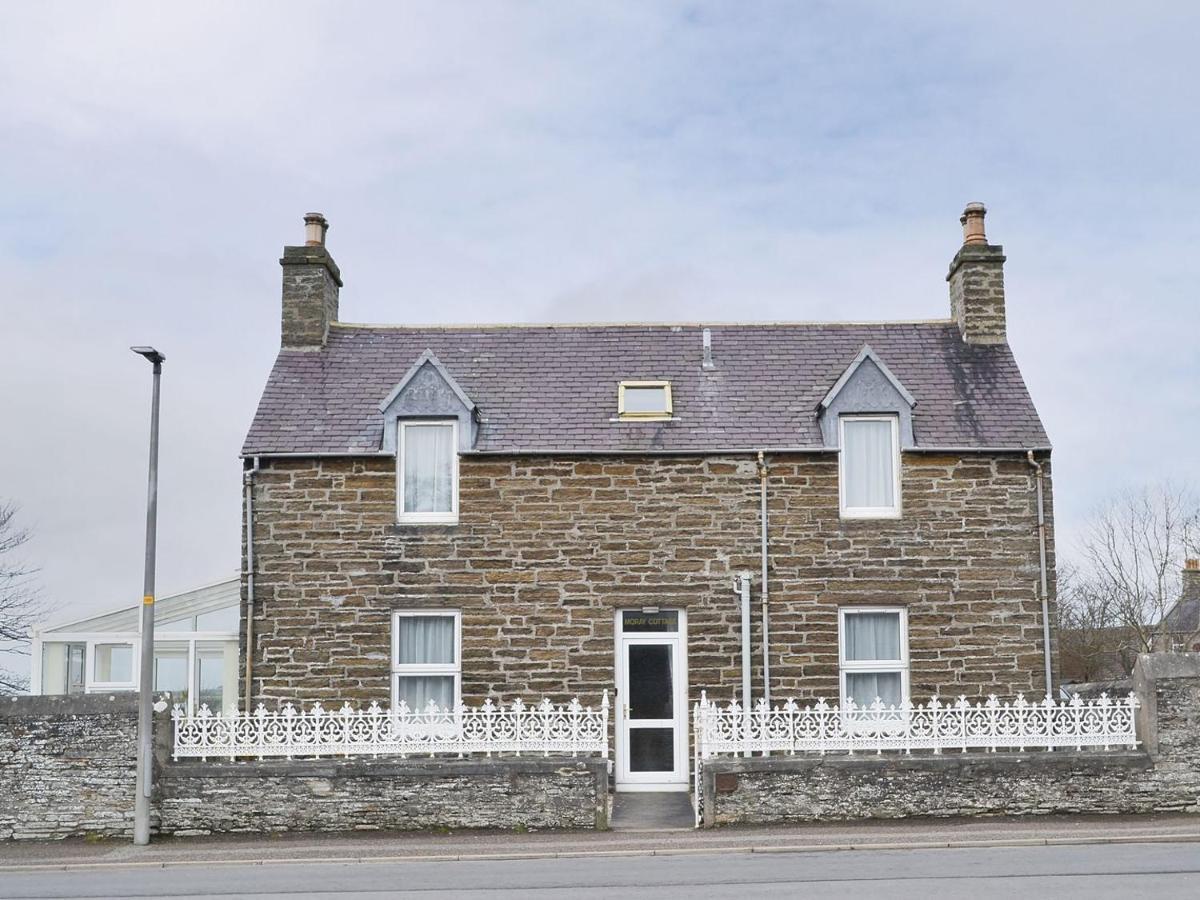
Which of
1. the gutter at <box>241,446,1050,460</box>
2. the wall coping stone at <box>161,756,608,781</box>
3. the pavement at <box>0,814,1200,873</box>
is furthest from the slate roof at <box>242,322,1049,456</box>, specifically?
the pavement at <box>0,814,1200,873</box>

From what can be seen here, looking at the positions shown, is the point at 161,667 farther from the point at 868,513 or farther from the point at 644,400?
the point at 868,513

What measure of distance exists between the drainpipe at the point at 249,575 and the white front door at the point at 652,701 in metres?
5.59

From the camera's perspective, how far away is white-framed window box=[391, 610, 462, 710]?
21375 mm

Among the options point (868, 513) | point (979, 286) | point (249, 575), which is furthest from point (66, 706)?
point (979, 286)

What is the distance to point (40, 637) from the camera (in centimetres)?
2212

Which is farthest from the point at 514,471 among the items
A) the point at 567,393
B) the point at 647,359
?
the point at 647,359

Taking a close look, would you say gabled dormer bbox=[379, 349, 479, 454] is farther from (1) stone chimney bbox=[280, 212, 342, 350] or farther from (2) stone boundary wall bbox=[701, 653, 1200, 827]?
(2) stone boundary wall bbox=[701, 653, 1200, 827]

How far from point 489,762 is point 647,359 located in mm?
8290

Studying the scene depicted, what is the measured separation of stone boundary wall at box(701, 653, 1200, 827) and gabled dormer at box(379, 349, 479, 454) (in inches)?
268

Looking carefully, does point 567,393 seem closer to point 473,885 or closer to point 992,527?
point 992,527

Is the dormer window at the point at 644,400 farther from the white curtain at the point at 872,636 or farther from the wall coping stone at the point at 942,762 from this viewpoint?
the wall coping stone at the point at 942,762

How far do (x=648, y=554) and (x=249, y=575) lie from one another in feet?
20.1

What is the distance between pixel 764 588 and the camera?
21.4 m

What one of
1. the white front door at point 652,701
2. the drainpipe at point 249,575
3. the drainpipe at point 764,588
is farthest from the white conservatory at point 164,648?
the drainpipe at point 764,588
